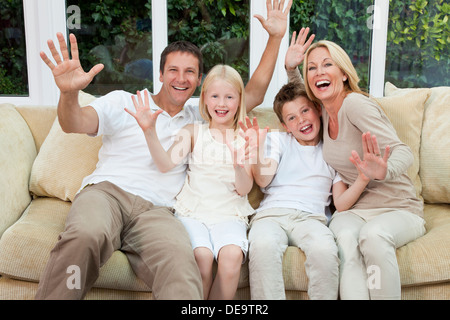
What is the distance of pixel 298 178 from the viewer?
188cm

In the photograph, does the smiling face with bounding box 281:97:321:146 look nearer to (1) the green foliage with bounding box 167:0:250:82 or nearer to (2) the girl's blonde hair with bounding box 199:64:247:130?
(2) the girl's blonde hair with bounding box 199:64:247:130

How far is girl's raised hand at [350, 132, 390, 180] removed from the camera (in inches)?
61.7

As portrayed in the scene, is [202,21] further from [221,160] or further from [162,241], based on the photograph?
[162,241]

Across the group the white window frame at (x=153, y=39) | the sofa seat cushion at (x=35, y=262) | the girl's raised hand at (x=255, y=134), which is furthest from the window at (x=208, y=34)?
the sofa seat cushion at (x=35, y=262)

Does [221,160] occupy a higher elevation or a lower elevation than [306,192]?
higher

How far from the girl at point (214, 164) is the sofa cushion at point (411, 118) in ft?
2.32

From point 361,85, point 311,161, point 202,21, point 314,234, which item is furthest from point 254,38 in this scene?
point 314,234

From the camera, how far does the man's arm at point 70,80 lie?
5.06ft

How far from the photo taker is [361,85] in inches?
103

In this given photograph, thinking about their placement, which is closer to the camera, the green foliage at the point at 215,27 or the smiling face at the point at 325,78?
the smiling face at the point at 325,78

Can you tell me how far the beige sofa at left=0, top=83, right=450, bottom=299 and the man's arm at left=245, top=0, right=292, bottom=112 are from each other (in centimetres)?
14

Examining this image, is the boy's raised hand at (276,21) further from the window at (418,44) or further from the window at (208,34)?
the window at (418,44)
